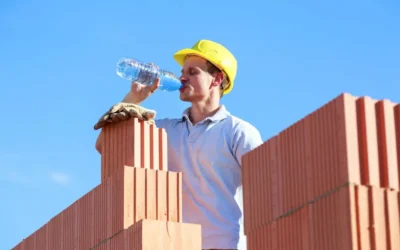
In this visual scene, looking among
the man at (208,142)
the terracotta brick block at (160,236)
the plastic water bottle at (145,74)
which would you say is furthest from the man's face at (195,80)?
the terracotta brick block at (160,236)

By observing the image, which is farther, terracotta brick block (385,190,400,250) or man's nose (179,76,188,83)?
man's nose (179,76,188,83)

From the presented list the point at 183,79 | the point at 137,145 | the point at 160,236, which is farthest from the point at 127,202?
the point at 183,79

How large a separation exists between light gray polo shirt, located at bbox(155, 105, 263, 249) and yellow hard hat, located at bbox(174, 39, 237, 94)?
622mm

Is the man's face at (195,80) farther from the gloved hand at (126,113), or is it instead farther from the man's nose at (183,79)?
the gloved hand at (126,113)

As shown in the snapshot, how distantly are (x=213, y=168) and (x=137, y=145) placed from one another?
0.98 metres

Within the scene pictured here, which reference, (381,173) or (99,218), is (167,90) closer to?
(99,218)

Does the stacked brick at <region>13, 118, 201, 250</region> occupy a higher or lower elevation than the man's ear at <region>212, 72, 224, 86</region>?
lower

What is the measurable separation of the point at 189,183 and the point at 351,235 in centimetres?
350

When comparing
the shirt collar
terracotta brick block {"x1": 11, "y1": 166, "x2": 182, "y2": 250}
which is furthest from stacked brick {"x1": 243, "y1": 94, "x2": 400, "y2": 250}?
the shirt collar

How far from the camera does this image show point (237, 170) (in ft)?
39.9

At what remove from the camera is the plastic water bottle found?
12531mm

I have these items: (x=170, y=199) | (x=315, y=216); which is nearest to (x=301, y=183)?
(x=315, y=216)

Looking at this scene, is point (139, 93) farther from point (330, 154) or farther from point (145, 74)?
point (330, 154)

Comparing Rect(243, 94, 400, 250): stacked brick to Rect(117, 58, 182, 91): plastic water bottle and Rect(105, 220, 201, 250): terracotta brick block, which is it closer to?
Rect(105, 220, 201, 250): terracotta brick block
